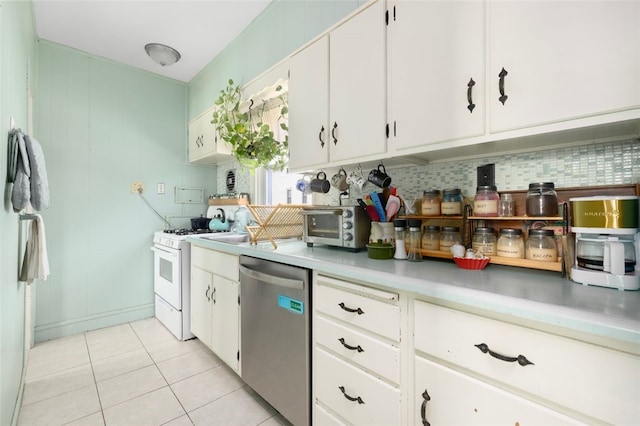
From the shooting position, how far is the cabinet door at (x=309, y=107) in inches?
63.8

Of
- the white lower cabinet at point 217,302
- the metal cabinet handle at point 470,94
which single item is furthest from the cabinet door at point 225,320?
the metal cabinet handle at point 470,94

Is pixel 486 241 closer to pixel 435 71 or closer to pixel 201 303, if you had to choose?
pixel 435 71

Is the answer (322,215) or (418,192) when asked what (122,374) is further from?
(418,192)

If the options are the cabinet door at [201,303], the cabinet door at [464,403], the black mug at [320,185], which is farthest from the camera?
the cabinet door at [201,303]

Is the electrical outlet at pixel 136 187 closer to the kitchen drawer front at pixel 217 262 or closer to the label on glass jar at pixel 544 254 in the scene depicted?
the kitchen drawer front at pixel 217 262

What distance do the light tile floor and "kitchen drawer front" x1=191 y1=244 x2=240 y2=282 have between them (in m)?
0.75

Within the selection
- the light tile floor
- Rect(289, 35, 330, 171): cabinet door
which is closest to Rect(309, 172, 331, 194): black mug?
Rect(289, 35, 330, 171): cabinet door

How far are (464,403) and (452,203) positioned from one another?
0.81m

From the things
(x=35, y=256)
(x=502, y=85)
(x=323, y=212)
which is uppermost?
(x=502, y=85)

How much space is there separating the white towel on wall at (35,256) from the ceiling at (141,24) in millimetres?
1858

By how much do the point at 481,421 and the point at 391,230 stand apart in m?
0.82

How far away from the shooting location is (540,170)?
114cm

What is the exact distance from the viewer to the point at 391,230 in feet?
4.65

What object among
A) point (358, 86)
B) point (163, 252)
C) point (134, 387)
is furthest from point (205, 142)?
point (134, 387)
